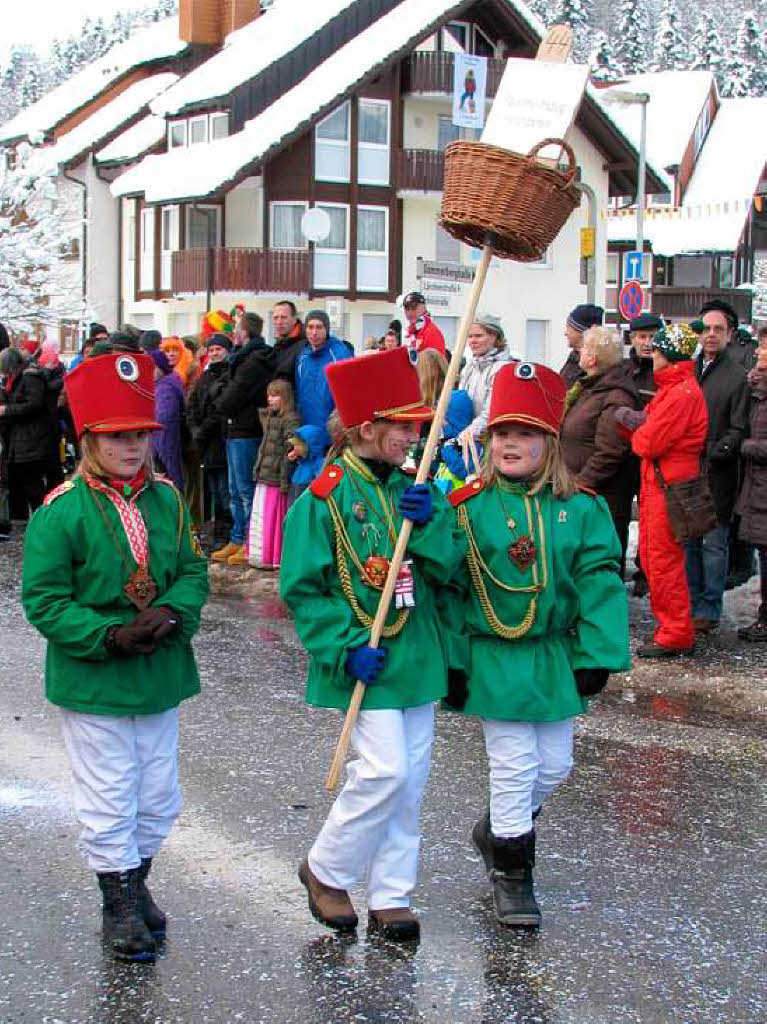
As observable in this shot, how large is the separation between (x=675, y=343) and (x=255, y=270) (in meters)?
33.0

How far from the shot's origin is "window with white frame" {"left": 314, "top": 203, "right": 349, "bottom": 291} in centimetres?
4200

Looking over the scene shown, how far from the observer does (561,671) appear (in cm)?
490

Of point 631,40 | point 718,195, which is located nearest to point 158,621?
point 718,195

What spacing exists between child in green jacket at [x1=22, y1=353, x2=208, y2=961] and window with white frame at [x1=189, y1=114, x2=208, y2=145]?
126 ft

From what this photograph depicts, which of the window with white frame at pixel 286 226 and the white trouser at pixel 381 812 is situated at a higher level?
the window with white frame at pixel 286 226

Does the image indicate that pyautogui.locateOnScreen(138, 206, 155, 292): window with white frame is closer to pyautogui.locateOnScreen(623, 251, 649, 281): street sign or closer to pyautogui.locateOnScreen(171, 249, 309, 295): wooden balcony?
pyautogui.locateOnScreen(171, 249, 309, 295): wooden balcony

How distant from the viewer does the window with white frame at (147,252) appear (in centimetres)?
4638

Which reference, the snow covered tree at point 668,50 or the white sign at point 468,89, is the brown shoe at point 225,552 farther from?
the snow covered tree at point 668,50

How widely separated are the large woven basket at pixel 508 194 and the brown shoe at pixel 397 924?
218 cm

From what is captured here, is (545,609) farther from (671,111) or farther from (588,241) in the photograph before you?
(671,111)

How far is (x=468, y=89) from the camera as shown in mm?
35531

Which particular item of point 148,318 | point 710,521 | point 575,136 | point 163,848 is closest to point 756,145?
point 575,136

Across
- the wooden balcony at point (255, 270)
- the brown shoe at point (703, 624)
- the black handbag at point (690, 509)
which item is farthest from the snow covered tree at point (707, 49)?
the black handbag at point (690, 509)

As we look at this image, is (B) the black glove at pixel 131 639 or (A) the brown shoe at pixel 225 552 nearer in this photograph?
(B) the black glove at pixel 131 639
